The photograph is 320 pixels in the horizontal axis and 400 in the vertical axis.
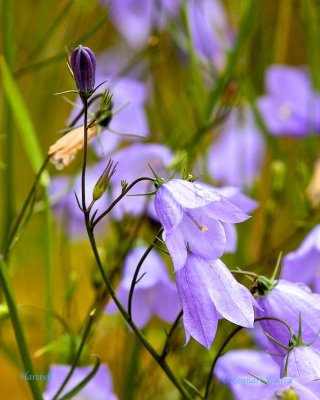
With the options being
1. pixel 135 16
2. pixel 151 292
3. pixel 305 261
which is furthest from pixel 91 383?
pixel 135 16

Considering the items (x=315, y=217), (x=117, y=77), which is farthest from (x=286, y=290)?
(x=117, y=77)

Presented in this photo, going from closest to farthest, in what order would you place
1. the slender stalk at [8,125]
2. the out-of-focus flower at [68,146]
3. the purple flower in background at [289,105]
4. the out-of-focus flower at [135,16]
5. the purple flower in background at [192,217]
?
1. the purple flower in background at [192,217]
2. the out-of-focus flower at [68,146]
3. the slender stalk at [8,125]
4. the purple flower in background at [289,105]
5. the out-of-focus flower at [135,16]

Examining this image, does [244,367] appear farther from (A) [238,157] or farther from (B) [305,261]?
(A) [238,157]

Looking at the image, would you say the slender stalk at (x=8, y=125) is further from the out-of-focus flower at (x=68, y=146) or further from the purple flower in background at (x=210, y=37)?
the purple flower in background at (x=210, y=37)

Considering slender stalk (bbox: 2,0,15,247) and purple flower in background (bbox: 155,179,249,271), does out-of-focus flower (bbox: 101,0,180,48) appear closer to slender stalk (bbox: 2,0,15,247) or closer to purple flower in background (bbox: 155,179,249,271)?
slender stalk (bbox: 2,0,15,247)

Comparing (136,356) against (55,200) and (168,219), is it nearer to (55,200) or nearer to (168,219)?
(55,200)

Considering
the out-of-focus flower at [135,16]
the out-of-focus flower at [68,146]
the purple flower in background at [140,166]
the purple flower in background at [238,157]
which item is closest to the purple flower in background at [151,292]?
the purple flower in background at [140,166]
